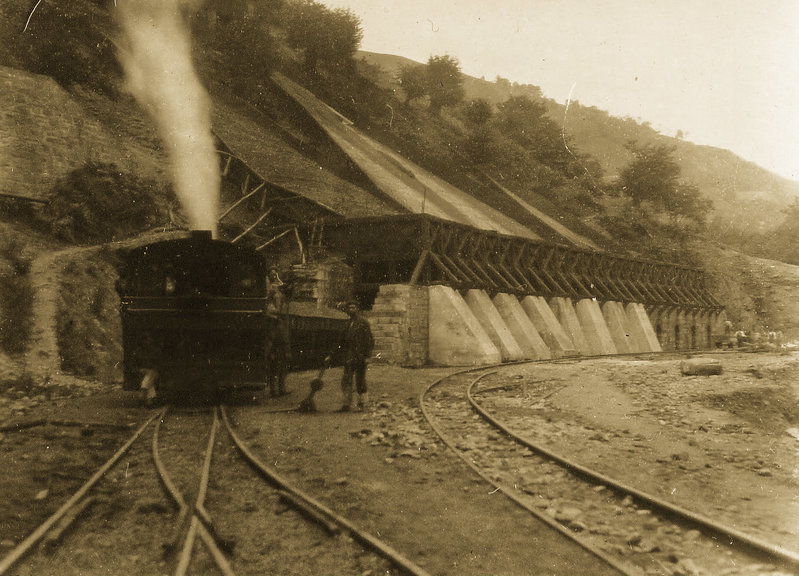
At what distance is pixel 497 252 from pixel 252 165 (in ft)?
30.1

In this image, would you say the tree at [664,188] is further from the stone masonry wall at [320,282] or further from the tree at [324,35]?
the stone masonry wall at [320,282]

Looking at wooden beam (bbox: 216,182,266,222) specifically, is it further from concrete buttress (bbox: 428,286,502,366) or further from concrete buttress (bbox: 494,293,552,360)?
concrete buttress (bbox: 494,293,552,360)

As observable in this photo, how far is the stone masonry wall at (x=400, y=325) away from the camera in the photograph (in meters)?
17.1

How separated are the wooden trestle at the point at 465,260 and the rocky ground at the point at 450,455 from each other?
699cm

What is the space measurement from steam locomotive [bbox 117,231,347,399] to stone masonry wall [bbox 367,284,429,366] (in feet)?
22.1

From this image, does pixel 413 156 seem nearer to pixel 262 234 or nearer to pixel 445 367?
pixel 262 234

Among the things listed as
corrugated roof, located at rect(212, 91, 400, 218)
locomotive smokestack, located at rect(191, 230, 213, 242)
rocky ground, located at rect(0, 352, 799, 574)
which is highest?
corrugated roof, located at rect(212, 91, 400, 218)

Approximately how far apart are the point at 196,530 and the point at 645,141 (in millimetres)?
120309

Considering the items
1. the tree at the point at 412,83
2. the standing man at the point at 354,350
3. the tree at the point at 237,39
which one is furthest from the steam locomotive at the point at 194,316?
the tree at the point at 412,83

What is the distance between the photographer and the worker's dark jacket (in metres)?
9.82

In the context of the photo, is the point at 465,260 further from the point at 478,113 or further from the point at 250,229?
the point at 478,113

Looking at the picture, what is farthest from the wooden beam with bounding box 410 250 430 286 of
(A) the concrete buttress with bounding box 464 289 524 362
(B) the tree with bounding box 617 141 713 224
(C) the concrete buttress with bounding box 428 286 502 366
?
(B) the tree with bounding box 617 141 713 224

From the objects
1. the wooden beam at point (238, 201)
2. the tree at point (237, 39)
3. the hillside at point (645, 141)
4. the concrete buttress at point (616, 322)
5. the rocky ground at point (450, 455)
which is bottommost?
the rocky ground at point (450, 455)

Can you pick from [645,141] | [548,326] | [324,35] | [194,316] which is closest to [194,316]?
[194,316]
